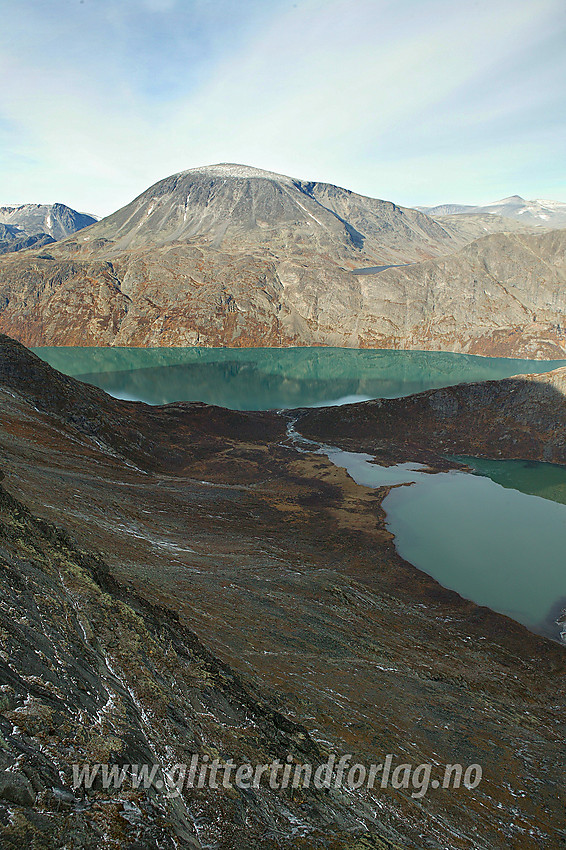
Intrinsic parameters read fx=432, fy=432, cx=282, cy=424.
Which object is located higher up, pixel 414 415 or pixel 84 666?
pixel 414 415

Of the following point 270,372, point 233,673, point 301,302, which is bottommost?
point 233,673

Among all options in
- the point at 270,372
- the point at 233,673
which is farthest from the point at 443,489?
the point at 270,372

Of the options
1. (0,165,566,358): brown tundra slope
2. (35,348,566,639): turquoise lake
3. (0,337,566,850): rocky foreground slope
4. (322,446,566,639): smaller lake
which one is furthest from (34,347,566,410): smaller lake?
(0,337,566,850): rocky foreground slope

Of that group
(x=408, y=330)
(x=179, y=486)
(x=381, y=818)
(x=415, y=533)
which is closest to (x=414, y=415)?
(x=415, y=533)

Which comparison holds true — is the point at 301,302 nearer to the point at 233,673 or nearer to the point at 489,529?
the point at 489,529

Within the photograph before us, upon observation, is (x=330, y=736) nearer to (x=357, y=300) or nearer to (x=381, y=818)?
(x=381, y=818)

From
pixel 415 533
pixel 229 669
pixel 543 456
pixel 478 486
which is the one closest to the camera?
pixel 229 669
